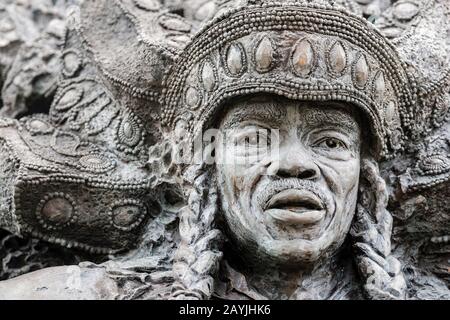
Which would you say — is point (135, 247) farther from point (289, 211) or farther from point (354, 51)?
point (354, 51)

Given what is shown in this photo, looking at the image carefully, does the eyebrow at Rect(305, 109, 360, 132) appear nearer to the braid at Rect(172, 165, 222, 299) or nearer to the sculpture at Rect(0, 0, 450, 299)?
the sculpture at Rect(0, 0, 450, 299)

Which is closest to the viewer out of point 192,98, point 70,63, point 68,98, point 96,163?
point 192,98

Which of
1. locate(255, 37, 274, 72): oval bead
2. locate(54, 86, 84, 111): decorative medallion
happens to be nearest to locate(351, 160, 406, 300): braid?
locate(255, 37, 274, 72): oval bead

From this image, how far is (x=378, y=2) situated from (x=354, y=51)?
3.54 feet

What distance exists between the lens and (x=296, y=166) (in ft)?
15.2

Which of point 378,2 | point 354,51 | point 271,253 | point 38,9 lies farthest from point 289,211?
point 38,9

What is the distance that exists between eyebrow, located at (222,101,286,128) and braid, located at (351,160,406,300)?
480 millimetres

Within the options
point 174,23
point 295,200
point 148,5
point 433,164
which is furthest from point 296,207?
point 148,5

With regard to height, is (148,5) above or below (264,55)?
above

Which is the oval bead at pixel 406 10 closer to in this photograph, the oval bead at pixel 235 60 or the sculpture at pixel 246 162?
the sculpture at pixel 246 162

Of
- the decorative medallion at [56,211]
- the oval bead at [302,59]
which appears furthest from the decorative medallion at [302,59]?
the decorative medallion at [56,211]

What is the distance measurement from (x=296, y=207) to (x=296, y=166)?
168 millimetres

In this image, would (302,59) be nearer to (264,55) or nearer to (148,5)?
(264,55)

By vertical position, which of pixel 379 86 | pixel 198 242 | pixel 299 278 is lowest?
pixel 299 278
